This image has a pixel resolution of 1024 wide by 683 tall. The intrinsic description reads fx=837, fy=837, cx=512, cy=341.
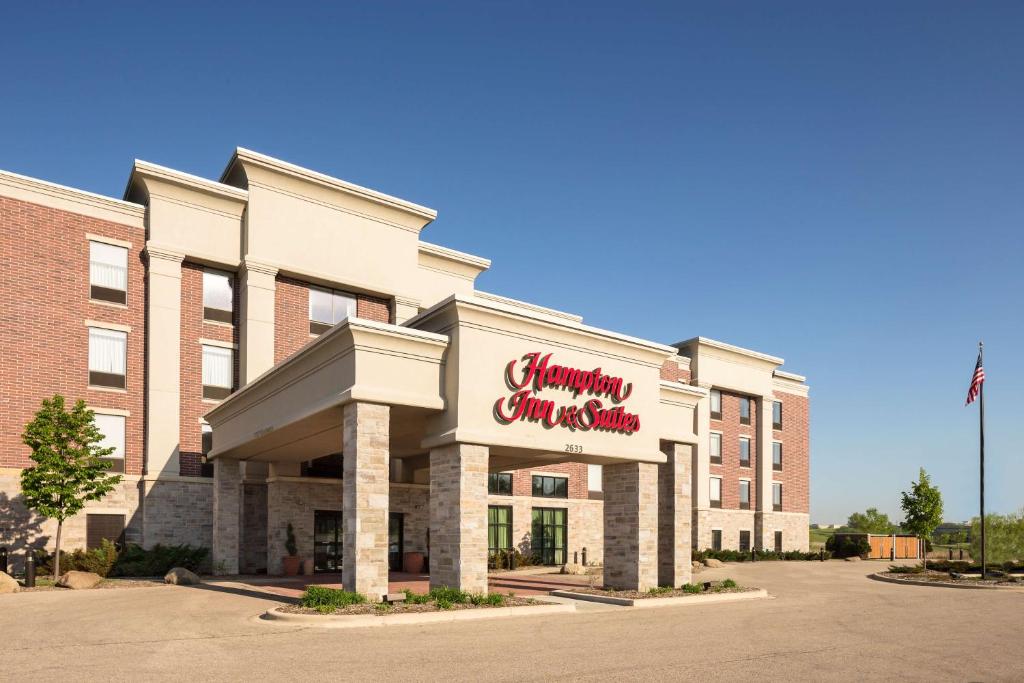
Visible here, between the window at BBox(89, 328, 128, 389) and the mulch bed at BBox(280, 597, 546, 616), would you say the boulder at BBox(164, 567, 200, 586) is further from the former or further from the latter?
the mulch bed at BBox(280, 597, 546, 616)

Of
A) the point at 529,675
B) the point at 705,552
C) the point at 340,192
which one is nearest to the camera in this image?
the point at 529,675

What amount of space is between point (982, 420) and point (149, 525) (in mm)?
35617

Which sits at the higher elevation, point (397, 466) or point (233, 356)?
Result: point (233, 356)

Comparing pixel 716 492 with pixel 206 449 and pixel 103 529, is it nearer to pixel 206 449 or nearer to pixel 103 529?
pixel 206 449

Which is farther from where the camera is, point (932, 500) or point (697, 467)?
point (697, 467)

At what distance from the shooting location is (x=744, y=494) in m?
62.0

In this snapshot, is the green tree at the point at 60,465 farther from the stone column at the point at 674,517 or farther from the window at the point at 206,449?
the stone column at the point at 674,517

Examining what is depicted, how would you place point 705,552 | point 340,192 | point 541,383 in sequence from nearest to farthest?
point 541,383, point 340,192, point 705,552

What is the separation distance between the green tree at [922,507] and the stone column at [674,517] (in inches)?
1201

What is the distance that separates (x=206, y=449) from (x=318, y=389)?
567 inches

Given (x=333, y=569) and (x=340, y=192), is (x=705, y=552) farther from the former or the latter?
(x=340, y=192)

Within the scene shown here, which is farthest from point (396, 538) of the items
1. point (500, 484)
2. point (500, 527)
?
point (500, 484)

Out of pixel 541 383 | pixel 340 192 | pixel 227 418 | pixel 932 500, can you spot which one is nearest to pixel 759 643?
pixel 541 383

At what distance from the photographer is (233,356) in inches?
1449
